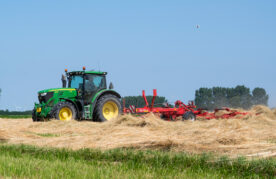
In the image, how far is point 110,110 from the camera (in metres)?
15.6

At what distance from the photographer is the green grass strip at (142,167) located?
13.9ft

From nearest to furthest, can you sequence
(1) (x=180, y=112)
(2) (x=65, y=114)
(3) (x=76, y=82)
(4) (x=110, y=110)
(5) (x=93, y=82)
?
1. (2) (x=65, y=114)
2. (5) (x=93, y=82)
3. (3) (x=76, y=82)
4. (4) (x=110, y=110)
5. (1) (x=180, y=112)

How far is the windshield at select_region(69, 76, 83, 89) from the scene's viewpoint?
1500 cm

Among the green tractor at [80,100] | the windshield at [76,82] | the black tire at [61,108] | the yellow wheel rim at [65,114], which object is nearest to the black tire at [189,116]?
the green tractor at [80,100]

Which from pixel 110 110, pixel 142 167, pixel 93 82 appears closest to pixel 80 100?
pixel 93 82

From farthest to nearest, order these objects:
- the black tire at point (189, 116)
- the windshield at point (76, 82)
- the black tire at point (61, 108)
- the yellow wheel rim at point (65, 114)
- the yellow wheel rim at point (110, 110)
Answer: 1. the black tire at point (189, 116)
2. the yellow wheel rim at point (110, 110)
3. the windshield at point (76, 82)
4. the yellow wheel rim at point (65, 114)
5. the black tire at point (61, 108)

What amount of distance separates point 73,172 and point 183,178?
131cm

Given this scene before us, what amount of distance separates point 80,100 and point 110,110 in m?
1.49

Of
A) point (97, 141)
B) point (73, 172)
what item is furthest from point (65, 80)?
point (73, 172)

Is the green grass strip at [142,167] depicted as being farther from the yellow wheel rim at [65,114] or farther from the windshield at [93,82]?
the windshield at [93,82]

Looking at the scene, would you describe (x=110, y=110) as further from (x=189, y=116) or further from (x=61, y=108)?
(x=189, y=116)

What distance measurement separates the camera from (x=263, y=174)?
4.46 m

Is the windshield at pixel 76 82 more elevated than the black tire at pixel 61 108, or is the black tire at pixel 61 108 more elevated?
the windshield at pixel 76 82

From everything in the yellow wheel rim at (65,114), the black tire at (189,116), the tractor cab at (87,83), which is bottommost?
the black tire at (189,116)
